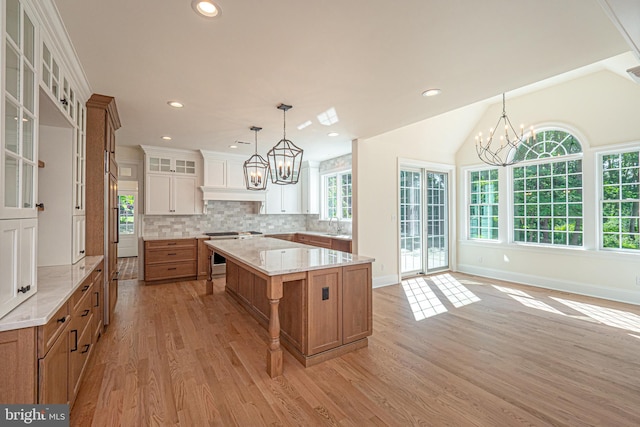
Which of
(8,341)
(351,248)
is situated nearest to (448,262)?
(351,248)

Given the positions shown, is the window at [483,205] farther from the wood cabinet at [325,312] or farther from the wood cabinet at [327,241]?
the wood cabinet at [325,312]

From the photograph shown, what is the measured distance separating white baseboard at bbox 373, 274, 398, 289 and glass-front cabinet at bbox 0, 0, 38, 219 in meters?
4.38

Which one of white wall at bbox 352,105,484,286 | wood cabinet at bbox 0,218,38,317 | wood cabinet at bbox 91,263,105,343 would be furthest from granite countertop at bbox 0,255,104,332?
white wall at bbox 352,105,484,286

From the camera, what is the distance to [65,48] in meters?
2.11

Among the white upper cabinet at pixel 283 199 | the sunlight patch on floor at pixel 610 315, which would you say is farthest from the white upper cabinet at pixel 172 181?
the sunlight patch on floor at pixel 610 315

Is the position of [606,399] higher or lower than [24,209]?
lower

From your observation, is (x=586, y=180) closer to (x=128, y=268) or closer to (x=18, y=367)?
(x=18, y=367)

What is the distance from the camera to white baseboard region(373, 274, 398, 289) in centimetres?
495

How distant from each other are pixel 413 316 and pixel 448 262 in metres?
3.12

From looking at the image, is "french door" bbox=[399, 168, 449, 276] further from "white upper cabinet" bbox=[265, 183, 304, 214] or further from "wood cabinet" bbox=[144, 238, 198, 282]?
"wood cabinet" bbox=[144, 238, 198, 282]

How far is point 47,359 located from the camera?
4.53ft

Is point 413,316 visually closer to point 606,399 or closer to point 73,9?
point 606,399

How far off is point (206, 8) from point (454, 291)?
16.0 ft

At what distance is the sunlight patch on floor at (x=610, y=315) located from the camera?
3234mm
